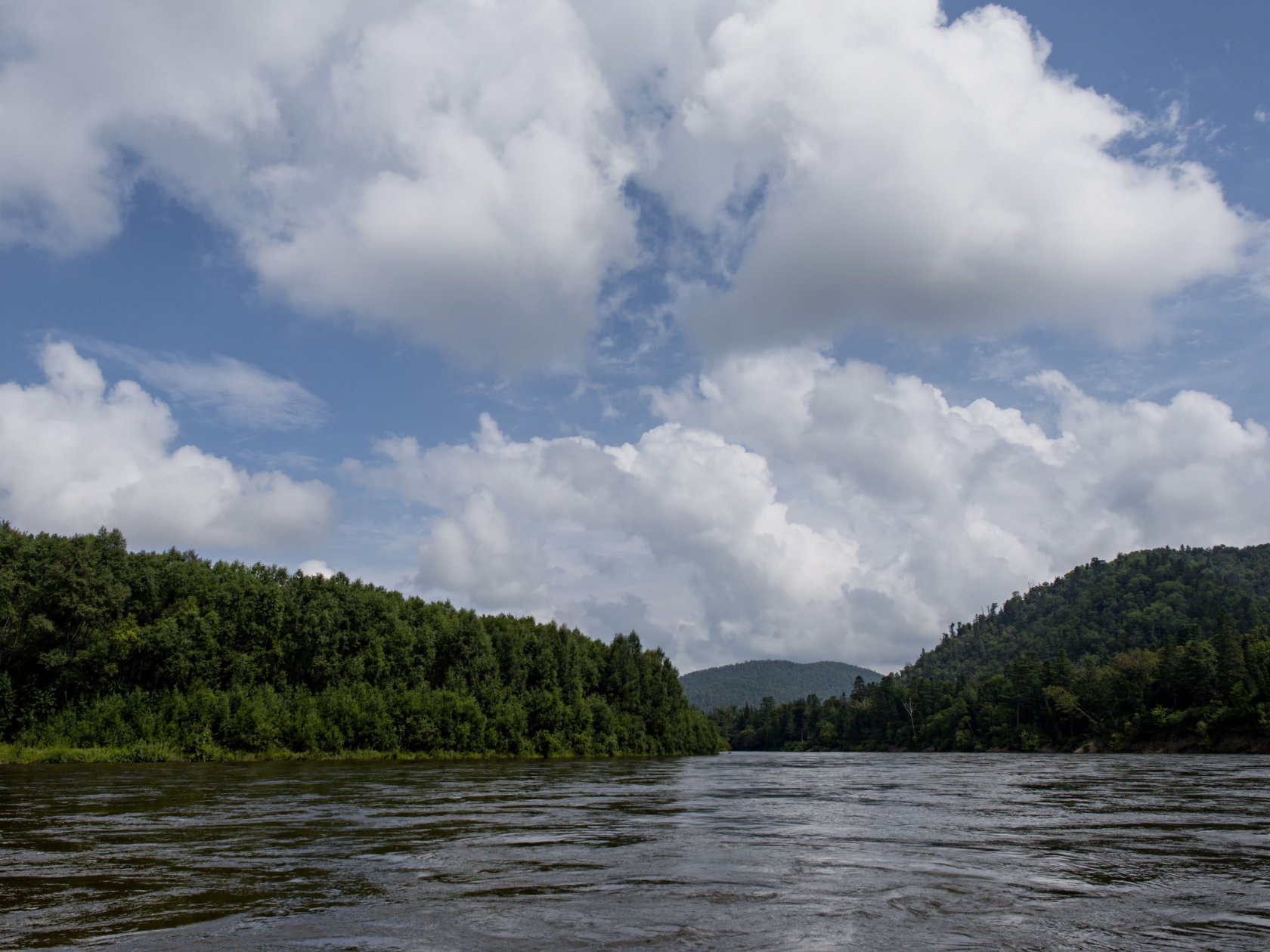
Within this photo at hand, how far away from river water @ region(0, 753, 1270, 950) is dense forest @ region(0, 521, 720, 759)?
39.5 metres

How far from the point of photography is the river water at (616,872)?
39.1ft

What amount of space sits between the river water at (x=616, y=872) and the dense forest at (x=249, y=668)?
39.5 meters

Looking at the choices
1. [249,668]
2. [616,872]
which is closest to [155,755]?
[249,668]

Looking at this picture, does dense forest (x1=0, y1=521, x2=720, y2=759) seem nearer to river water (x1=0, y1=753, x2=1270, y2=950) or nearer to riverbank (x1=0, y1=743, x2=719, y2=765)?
riverbank (x1=0, y1=743, x2=719, y2=765)

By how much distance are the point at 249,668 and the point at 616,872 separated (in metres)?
75.0

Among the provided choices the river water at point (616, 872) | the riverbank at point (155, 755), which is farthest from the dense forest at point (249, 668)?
the river water at point (616, 872)

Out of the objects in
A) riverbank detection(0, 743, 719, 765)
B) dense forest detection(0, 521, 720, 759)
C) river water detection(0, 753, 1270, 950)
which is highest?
dense forest detection(0, 521, 720, 759)

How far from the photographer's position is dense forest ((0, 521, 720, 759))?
7062 cm

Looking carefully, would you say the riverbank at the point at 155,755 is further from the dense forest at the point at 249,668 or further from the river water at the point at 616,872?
the river water at the point at 616,872

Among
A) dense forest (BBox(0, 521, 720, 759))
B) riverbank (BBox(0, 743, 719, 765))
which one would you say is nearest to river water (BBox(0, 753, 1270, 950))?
riverbank (BBox(0, 743, 719, 765))

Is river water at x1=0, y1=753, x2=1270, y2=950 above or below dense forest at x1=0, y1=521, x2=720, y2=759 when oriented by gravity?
below

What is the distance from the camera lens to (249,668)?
82.0 meters

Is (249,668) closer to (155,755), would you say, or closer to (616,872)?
(155,755)

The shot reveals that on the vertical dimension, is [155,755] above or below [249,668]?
Result: below
